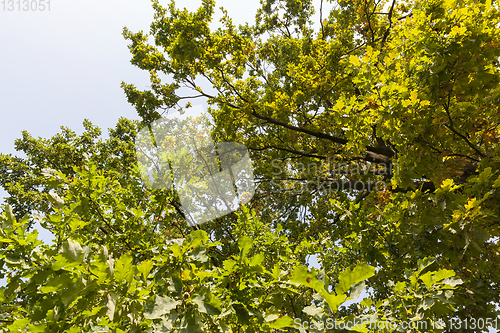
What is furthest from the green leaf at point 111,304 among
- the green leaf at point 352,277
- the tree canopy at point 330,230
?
the green leaf at point 352,277

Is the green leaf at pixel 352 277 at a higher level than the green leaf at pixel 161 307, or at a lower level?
higher

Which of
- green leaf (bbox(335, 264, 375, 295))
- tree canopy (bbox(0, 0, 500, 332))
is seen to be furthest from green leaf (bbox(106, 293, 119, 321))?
green leaf (bbox(335, 264, 375, 295))

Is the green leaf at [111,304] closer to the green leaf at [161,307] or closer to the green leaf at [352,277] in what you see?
the green leaf at [161,307]

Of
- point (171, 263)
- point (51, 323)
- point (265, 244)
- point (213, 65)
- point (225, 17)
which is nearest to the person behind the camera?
point (51, 323)

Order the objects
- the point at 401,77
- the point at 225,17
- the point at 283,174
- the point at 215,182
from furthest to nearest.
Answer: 1. the point at 215,182
2. the point at 283,174
3. the point at 225,17
4. the point at 401,77

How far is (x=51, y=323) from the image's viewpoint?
1.53m

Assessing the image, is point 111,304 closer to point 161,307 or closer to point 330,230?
point 161,307

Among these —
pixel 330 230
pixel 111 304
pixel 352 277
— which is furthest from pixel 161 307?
pixel 330 230

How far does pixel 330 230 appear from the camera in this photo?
7.27 metres

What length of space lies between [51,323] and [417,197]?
3.36m

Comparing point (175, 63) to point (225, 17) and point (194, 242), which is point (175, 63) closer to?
point (225, 17)

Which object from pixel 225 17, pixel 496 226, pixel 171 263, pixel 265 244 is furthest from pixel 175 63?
A: pixel 496 226

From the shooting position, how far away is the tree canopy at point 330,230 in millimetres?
1469

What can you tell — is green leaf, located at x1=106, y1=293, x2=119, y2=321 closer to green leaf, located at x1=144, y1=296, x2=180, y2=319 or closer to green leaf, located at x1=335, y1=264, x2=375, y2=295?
green leaf, located at x1=144, y1=296, x2=180, y2=319
